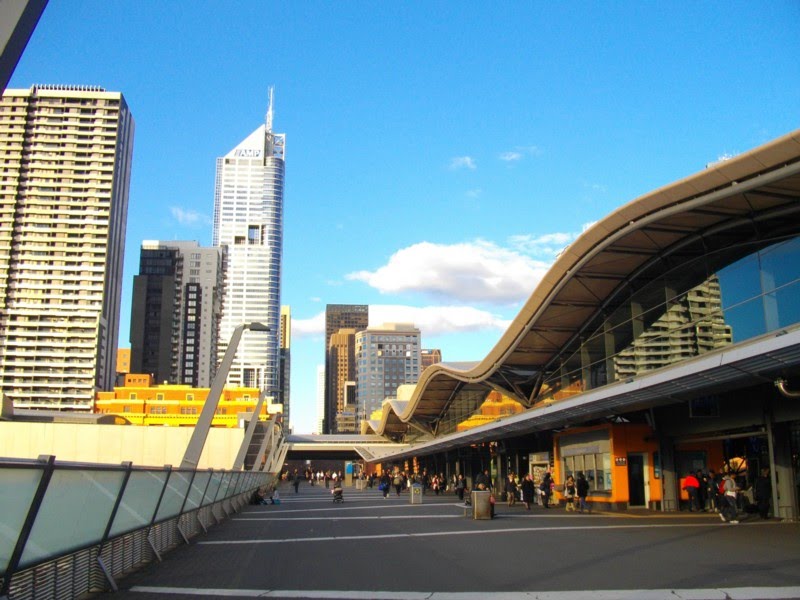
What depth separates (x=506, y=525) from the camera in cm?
2036

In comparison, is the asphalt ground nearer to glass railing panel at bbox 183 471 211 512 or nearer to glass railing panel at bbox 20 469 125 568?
glass railing panel at bbox 183 471 211 512

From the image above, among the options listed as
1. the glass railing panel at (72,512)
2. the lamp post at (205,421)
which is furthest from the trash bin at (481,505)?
the glass railing panel at (72,512)

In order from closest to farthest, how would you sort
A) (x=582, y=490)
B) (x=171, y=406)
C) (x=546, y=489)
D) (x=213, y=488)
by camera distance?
(x=213, y=488)
(x=582, y=490)
(x=546, y=489)
(x=171, y=406)

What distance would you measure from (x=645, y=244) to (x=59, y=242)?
16607 centimetres

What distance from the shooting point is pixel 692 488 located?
23016 millimetres

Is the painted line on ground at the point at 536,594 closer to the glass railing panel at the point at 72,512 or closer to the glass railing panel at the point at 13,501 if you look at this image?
the glass railing panel at the point at 72,512

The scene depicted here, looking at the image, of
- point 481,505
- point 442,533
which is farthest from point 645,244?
point 442,533

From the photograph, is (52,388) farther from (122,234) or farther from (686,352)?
(686,352)

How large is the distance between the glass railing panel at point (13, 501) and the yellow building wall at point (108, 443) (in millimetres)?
44841

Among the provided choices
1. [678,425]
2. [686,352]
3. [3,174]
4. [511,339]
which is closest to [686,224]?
[686,352]

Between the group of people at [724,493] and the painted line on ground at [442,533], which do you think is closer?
the painted line on ground at [442,533]

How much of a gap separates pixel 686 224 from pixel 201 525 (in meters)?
15.1

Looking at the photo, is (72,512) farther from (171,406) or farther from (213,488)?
(171,406)

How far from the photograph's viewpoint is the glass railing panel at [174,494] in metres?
14.0
